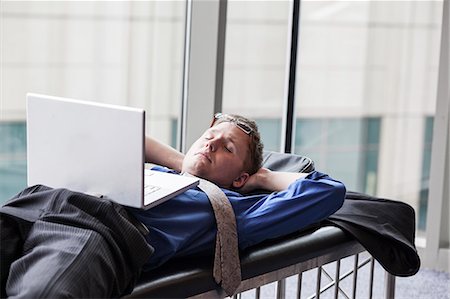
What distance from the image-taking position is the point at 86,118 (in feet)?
5.58

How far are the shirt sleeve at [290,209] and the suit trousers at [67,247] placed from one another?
0.32 m

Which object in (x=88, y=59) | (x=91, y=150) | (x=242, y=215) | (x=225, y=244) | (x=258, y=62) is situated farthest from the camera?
(x=258, y=62)

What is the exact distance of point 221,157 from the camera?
7.05 ft

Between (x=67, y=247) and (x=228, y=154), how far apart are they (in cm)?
69

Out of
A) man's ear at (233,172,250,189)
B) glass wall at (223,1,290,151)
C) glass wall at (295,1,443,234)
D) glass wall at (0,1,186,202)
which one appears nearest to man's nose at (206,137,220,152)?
man's ear at (233,172,250,189)

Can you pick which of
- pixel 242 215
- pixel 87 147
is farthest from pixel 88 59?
pixel 87 147

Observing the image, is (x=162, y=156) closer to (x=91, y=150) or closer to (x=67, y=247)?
(x=91, y=150)

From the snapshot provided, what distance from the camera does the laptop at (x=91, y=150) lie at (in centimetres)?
166

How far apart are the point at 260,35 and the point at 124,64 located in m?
0.65

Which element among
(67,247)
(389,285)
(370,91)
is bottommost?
(389,285)

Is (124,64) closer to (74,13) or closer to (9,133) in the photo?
(74,13)

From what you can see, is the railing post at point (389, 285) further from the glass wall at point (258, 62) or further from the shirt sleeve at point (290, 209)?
the glass wall at point (258, 62)

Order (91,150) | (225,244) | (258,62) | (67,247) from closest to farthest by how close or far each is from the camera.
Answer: (67,247), (91,150), (225,244), (258,62)

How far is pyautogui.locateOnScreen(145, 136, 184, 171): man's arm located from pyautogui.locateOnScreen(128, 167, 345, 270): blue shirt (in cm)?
26
